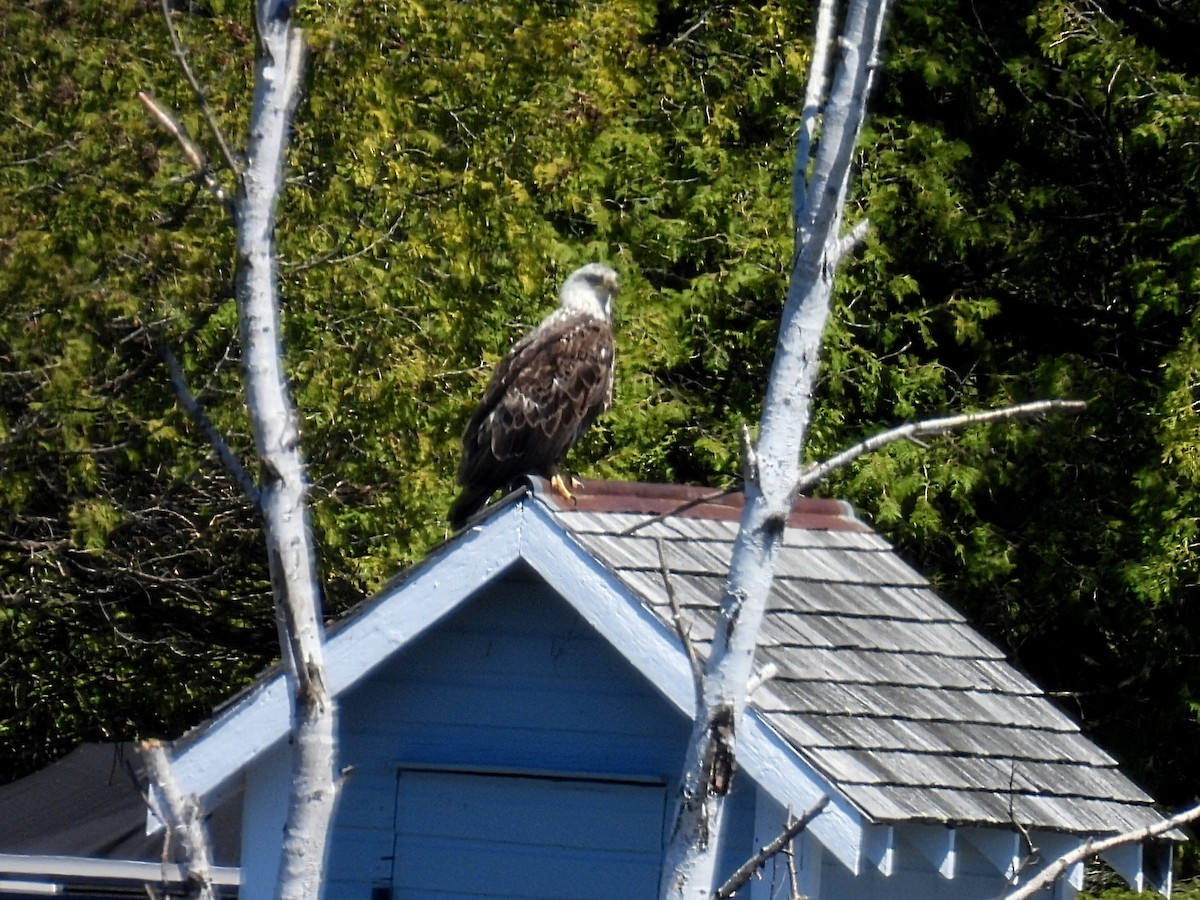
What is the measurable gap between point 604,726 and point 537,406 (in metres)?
1.88

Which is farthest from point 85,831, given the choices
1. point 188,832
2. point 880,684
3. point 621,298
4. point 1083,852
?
point 1083,852

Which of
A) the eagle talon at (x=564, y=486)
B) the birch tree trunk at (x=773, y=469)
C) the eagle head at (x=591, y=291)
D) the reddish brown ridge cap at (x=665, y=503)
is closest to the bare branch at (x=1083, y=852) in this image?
the birch tree trunk at (x=773, y=469)

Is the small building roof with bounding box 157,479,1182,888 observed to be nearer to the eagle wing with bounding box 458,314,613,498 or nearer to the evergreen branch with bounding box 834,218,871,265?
the eagle wing with bounding box 458,314,613,498

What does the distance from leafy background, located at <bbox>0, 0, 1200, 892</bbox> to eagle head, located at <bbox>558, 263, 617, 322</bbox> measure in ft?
7.45

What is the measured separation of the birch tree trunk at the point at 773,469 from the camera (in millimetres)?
2822

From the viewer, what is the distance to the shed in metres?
4.65

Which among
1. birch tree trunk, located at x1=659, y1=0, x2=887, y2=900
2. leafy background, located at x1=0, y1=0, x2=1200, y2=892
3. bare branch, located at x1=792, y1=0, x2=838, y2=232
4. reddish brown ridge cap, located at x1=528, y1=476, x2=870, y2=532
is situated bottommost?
birch tree trunk, located at x1=659, y1=0, x2=887, y2=900

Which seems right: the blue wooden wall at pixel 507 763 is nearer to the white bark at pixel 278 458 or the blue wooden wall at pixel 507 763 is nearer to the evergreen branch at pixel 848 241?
the evergreen branch at pixel 848 241

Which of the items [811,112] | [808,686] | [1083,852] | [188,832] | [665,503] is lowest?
[188,832]

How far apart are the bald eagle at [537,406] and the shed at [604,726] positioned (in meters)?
1.24

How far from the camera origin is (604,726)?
16.9 feet

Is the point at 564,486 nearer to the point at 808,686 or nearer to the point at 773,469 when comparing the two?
the point at 808,686

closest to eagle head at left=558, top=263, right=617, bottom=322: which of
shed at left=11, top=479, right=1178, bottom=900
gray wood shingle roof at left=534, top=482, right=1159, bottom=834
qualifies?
gray wood shingle roof at left=534, top=482, right=1159, bottom=834

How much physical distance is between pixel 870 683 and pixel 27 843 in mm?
8357
